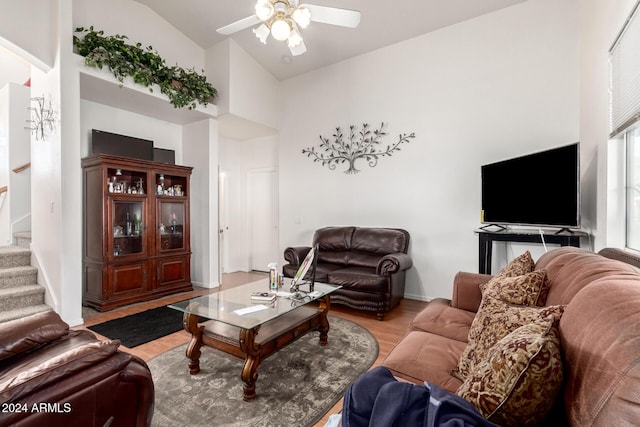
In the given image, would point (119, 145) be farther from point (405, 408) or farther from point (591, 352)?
point (591, 352)

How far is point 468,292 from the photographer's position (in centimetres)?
230

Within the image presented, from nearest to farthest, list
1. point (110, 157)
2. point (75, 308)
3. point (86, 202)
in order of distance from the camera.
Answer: point (75, 308) → point (110, 157) → point (86, 202)

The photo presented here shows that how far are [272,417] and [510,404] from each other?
141 centimetres

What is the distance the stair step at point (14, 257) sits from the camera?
11.4 ft

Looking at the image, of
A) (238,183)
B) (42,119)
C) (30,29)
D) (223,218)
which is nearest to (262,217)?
(223,218)

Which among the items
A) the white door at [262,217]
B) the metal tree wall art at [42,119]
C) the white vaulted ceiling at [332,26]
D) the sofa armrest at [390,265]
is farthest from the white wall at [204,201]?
the sofa armrest at [390,265]

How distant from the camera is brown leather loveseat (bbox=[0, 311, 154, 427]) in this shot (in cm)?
93

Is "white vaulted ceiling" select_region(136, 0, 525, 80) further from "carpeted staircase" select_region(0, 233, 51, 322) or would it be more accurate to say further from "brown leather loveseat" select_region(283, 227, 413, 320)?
"carpeted staircase" select_region(0, 233, 51, 322)

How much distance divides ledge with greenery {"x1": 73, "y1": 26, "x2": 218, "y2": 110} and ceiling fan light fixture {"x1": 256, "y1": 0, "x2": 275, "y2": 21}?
2206 mm

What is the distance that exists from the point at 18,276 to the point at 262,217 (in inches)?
136

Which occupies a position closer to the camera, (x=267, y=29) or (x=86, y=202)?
(x=267, y=29)

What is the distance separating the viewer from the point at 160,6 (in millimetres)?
4105

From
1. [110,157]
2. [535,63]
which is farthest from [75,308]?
[535,63]

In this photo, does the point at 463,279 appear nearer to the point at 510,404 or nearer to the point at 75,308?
the point at 510,404
